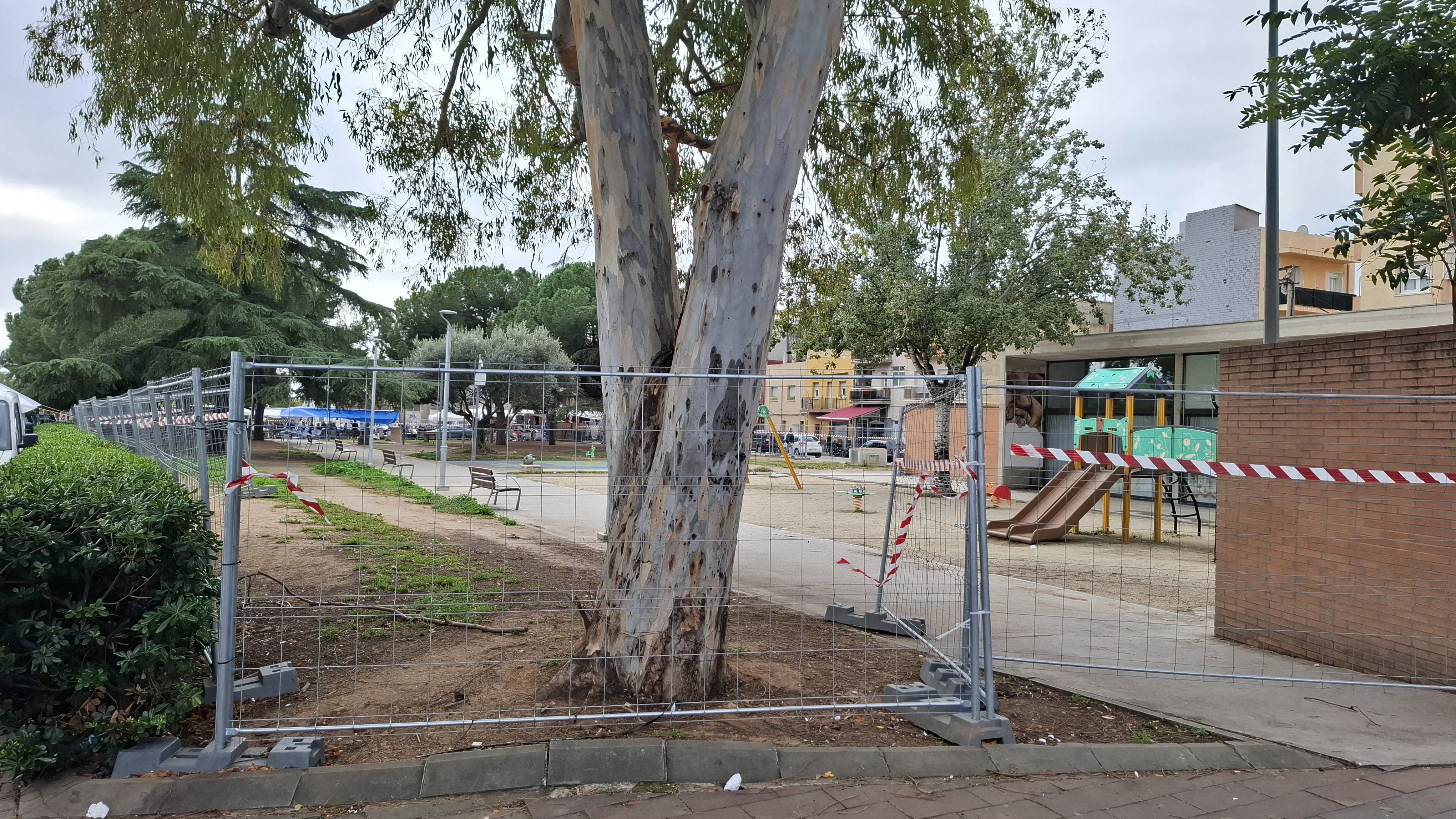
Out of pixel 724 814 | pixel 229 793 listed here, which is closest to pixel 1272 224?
pixel 724 814

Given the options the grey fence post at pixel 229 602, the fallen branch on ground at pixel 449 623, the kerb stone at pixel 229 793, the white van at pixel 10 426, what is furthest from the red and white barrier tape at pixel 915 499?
the white van at pixel 10 426

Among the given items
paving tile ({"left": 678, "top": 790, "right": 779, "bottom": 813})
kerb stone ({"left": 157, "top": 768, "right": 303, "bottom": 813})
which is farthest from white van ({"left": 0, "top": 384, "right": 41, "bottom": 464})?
paving tile ({"left": 678, "top": 790, "right": 779, "bottom": 813})

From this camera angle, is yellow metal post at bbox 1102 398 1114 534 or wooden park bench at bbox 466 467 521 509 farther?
yellow metal post at bbox 1102 398 1114 534

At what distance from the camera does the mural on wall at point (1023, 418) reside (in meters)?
10.9

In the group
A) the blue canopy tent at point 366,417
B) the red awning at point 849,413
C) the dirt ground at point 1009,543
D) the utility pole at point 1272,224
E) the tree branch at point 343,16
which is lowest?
the dirt ground at point 1009,543

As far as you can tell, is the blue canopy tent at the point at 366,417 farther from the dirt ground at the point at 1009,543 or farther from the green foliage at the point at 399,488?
the dirt ground at the point at 1009,543

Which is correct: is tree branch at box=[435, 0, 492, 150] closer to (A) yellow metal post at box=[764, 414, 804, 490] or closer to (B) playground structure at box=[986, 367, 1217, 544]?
(A) yellow metal post at box=[764, 414, 804, 490]

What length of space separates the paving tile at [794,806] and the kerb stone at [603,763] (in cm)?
50

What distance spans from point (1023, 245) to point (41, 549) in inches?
769

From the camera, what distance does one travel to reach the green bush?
384 centimetres

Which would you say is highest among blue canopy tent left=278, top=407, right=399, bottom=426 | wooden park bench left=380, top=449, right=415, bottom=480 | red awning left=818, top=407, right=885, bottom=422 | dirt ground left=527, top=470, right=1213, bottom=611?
red awning left=818, top=407, right=885, bottom=422

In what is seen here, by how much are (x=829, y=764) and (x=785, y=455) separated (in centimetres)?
232

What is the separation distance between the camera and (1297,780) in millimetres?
4430

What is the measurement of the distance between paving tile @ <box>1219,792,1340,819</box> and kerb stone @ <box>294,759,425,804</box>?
3681mm
